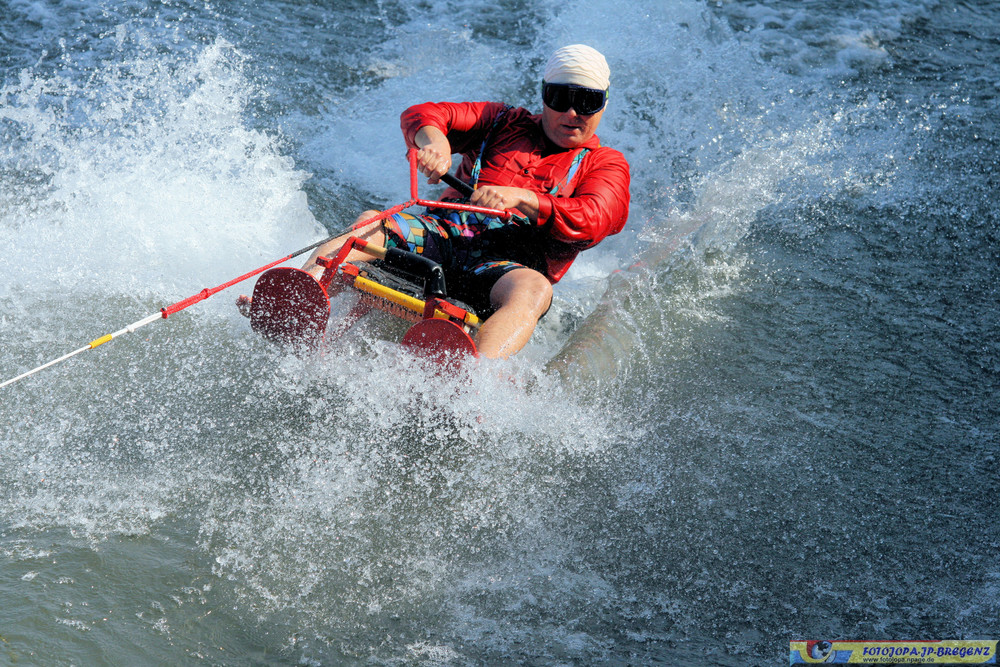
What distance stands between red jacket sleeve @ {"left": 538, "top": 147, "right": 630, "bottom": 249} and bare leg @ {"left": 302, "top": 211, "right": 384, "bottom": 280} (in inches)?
26.1

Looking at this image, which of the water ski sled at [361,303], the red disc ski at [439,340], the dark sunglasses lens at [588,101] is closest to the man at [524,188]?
the dark sunglasses lens at [588,101]

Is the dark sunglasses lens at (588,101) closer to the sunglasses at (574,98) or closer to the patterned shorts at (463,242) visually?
the sunglasses at (574,98)

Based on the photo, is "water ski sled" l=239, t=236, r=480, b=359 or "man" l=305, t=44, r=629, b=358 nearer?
"water ski sled" l=239, t=236, r=480, b=359

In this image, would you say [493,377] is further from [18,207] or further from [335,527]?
[18,207]

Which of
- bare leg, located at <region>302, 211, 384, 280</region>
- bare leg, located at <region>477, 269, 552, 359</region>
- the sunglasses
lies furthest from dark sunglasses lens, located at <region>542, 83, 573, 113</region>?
bare leg, located at <region>302, 211, 384, 280</region>

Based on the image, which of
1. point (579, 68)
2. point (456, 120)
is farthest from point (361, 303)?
point (579, 68)

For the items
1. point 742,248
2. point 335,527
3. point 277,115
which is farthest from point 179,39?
point 335,527

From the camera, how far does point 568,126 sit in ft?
11.3

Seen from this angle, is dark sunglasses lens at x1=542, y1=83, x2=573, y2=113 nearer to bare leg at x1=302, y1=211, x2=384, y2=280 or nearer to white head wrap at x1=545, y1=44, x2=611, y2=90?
white head wrap at x1=545, y1=44, x2=611, y2=90

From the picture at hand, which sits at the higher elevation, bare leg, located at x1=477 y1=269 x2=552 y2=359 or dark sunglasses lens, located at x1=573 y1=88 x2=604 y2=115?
dark sunglasses lens, located at x1=573 y1=88 x2=604 y2=115

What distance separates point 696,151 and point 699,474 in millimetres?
2882

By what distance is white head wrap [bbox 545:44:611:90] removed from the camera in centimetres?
334

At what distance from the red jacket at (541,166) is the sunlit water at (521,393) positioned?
49 cm

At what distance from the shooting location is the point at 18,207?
13.6ft
